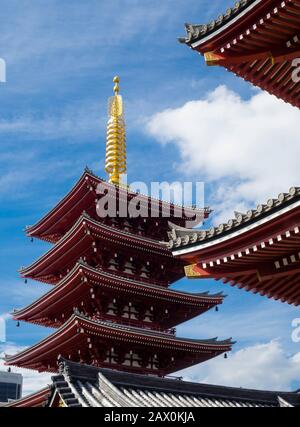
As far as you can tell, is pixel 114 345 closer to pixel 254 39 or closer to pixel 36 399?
pixel 36 399

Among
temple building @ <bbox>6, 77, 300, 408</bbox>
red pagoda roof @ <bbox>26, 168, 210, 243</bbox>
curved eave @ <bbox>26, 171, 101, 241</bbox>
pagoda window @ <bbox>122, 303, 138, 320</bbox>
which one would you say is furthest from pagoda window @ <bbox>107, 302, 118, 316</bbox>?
curved eave @ <bbox>26, 171, 101, 241</bbox>

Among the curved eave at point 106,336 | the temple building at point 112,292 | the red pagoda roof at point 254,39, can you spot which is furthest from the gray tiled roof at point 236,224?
the curved eave at point 106,336

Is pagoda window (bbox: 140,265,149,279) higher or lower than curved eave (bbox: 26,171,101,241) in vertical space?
lower

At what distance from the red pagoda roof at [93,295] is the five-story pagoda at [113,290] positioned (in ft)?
0.17

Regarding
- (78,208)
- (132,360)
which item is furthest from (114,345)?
(78,208)

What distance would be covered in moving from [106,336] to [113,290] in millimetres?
2602

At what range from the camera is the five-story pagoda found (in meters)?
29.9

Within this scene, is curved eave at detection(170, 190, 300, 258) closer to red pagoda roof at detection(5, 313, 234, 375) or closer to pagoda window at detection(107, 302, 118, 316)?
red pagoda roof at detection(5, 313, 234, 375)

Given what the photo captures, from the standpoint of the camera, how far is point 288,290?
15.1 meters

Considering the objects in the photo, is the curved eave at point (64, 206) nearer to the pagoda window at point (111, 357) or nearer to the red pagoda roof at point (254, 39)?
the pagoda window at point (111, 357)

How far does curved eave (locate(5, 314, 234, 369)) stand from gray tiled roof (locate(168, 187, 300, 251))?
14.7 m

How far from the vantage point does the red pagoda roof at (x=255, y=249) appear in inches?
484

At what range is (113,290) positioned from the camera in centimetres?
3078

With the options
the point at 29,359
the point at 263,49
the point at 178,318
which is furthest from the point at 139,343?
the point at 263,49
